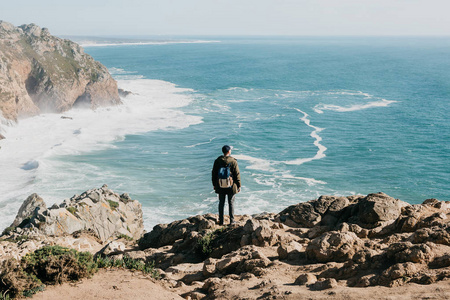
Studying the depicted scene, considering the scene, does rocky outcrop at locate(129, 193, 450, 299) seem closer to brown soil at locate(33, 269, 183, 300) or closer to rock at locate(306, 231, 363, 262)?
rock at locate(306, 231, 363, 262)

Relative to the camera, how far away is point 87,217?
885 inches

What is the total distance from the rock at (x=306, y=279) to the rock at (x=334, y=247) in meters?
1.19

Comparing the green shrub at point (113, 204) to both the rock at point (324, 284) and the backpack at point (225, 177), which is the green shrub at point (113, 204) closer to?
the backpack at point (225, 177)

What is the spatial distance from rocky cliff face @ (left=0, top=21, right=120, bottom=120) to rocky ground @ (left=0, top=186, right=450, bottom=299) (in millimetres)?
57114

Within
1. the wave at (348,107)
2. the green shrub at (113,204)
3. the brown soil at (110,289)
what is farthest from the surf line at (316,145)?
the brown soil at (110,289)

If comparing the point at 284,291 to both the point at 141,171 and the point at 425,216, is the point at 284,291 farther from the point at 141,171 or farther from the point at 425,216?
the point at 141,171

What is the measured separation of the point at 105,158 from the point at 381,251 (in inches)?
1609

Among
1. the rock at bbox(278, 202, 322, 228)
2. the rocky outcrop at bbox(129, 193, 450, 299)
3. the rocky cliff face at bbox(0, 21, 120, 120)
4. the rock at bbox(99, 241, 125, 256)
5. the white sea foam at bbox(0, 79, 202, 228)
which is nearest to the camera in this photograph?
the rocky outcrop at bbox(129, 193, 450, 299)

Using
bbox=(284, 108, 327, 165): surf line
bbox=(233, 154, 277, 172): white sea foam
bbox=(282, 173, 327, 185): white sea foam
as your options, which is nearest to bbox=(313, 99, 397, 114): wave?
bbox=(284, 108, 327, 165): surf line

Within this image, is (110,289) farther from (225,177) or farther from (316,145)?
(316,145)

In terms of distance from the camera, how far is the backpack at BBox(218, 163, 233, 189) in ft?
43.8

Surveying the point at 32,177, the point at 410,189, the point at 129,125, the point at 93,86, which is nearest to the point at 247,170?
the point at 410,189

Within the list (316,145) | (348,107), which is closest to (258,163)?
(316,145)

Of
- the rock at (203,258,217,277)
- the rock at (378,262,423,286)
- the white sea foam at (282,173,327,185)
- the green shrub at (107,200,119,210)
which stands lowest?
the white sea foam at (282,173,327,185)
